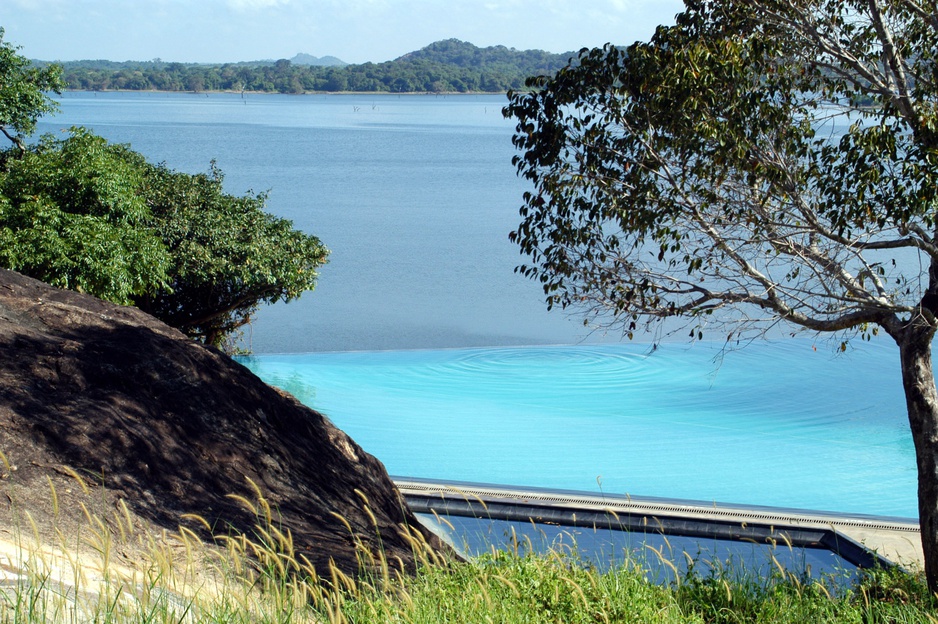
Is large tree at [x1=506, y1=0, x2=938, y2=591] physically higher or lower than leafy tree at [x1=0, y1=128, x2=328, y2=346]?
higher

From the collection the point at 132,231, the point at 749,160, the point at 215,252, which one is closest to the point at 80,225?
the point at 132,231

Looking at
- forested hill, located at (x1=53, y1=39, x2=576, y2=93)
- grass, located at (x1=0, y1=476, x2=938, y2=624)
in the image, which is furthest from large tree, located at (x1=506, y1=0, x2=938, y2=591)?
forested hill, located at (x1=53, y1=39, x2=576, y2=93)

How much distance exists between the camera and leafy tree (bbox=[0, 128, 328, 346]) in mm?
9820

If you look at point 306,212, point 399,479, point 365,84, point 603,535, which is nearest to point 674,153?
point 603,535

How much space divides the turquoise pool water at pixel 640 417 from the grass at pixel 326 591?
18.4 feet

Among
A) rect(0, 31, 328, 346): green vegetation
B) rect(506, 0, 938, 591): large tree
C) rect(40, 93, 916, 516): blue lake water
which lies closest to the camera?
rect(506, 0, 938, 591): large tree

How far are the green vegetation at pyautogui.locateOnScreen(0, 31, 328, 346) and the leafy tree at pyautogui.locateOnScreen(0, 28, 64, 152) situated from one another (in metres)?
0.02

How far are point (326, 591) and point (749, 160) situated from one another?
343 cm

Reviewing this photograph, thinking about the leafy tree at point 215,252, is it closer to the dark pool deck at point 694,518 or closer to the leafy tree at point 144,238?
the leafy tree at point 144,238

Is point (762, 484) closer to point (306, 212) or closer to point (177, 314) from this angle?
point (177, 314)

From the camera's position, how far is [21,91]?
43.1 feet

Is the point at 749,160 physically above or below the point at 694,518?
above

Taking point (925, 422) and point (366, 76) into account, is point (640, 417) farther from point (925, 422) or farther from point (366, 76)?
point (366, 76)

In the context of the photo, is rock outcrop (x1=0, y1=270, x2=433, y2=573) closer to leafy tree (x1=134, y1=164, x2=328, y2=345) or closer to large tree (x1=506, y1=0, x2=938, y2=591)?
large tree (x1=506, y1=0, x2=938, y2=591)
